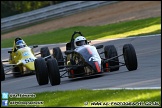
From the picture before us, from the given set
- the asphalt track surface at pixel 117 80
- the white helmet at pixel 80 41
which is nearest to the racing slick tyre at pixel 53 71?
the asphalt track surface at pixel 117 80

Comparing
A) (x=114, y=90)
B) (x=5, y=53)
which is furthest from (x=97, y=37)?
(x=114, y=90)

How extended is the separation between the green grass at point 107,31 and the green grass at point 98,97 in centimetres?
1833

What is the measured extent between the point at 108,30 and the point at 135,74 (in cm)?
2087

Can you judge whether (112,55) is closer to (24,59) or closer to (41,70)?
(41,70)

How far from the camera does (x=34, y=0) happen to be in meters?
58.7

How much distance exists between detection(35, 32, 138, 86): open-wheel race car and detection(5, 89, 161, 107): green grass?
285cm

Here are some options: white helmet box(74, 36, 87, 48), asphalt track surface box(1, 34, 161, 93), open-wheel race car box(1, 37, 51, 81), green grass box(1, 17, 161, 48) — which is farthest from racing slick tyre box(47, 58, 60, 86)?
green grass box(1, 17, 161, 48)

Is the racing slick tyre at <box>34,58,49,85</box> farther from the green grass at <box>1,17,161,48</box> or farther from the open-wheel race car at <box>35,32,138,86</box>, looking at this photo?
the green grass at <box>1,17,161,48</box>

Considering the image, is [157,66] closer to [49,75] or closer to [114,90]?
[49,75]

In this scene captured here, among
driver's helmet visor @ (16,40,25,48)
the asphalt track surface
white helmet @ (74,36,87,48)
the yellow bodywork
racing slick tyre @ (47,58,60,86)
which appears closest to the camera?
the asphalt track surface

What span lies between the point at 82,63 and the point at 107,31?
1958cm

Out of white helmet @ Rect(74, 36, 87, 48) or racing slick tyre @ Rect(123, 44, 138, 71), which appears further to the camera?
white helmet @ Rect(74, 36, 87, 48)

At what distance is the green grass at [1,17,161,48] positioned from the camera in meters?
33.4

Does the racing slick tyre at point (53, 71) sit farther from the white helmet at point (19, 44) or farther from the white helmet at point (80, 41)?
the white helmet at point (19, 44)
